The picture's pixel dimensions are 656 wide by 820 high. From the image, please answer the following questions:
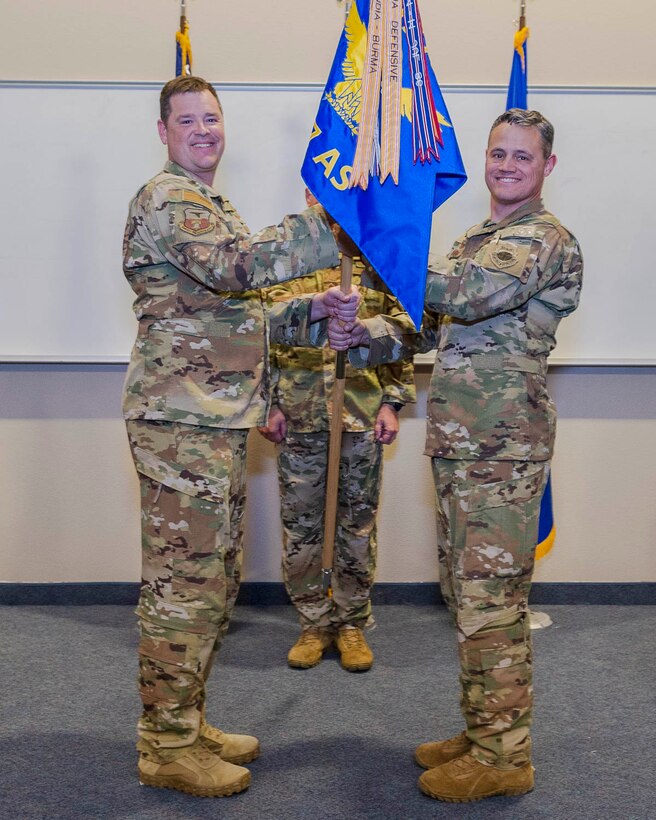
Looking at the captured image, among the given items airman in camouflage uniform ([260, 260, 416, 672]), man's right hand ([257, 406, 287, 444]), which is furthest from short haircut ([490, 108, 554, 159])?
man's right hand ([257, 406, 287, 444])

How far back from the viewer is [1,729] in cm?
269

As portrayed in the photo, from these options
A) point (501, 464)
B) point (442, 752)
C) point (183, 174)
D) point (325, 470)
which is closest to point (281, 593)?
point (325, 470)

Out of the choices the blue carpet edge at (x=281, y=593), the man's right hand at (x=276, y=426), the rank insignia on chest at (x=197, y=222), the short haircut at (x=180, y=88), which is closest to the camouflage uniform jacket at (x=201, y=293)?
the rank insignia on chest at (x=197, y=222)

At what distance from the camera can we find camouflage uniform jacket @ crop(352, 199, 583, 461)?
7.29ft

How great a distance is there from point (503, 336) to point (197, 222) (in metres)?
0.81

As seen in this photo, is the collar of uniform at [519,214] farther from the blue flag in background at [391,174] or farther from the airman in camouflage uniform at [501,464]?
the blue flag in background at [391,174]

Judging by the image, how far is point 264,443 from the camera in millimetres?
3879

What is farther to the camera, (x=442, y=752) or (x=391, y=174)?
(x=442, y=752)

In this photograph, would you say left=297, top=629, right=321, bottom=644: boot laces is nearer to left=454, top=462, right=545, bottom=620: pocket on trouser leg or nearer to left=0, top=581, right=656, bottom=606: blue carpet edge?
left=0, top=581, right=656, bottom=606: blue carpet edge

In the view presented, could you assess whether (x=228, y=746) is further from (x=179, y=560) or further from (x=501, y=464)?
(x=501, y=464)

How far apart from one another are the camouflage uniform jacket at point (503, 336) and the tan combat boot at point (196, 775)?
0.96 m

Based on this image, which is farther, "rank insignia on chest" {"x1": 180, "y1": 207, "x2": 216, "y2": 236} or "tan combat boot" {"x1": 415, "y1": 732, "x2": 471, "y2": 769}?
"tan combat boot" {"x1": 415, "y1": 732, "x2": 471, "y2": 769}

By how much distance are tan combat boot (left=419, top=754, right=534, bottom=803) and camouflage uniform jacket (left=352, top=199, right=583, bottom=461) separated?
788mm

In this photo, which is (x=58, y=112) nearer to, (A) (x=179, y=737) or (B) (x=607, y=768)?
(A) (x=179, y=737)
